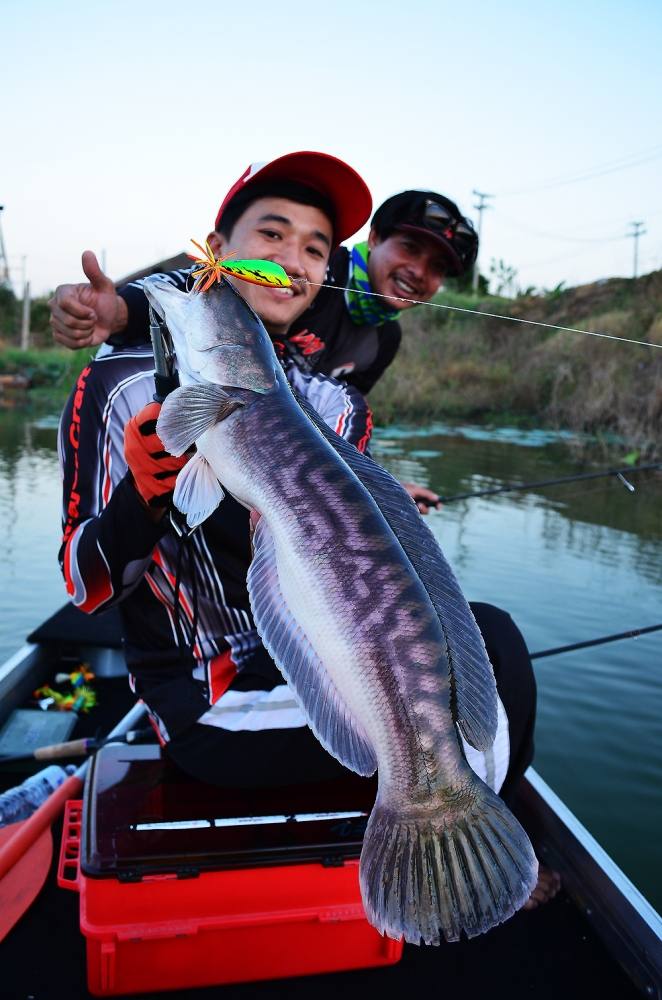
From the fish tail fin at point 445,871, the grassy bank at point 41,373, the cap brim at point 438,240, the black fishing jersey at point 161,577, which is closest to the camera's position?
Answer: the fish tail fin at point 445,871

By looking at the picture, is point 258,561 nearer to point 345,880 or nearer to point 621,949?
point 345,880

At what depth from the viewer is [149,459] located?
6.47 ft

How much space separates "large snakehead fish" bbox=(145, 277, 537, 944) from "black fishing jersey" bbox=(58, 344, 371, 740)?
63 centimetres

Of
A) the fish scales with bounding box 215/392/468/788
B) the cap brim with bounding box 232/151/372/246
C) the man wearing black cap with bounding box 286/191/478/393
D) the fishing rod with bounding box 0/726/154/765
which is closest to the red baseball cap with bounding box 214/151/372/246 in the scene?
the cap brim with bounding box 232/151/372/246

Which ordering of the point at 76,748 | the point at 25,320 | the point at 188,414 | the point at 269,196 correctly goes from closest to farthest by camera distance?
1. the point at 188,414
2. the point at 269,196
3. the point at 76,748
4. the point at 25,320

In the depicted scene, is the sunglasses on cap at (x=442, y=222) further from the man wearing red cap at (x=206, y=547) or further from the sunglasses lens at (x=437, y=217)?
the man wearing red cap at (x=206, y=547)

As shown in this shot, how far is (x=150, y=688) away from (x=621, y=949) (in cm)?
184

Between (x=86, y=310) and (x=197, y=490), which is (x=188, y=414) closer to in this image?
(x=197, y=490)

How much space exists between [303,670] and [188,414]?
61 centimetres

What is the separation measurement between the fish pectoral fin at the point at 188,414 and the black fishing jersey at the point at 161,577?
2.12ft

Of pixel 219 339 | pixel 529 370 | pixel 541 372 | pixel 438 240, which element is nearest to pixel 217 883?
pixel 219 339

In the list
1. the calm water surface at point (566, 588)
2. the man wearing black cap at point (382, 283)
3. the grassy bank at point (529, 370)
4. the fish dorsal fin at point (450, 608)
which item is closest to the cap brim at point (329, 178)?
the man wearing black cap at point (382, 283)

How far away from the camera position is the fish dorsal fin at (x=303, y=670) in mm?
1604

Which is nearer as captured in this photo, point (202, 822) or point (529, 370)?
point (202, 822)
